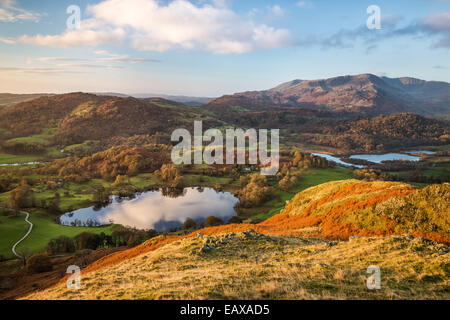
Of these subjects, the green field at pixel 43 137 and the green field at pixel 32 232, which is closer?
the green field at pixel 32 232

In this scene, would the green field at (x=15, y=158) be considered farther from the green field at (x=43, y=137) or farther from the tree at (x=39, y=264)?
the tree at (x=39, y=264)

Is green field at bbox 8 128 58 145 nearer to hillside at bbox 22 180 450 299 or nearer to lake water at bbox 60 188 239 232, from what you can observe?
lake water at bbox 60 188 239 232

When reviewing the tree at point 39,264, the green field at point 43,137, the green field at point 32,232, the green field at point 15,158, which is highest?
the green field at point 43,137

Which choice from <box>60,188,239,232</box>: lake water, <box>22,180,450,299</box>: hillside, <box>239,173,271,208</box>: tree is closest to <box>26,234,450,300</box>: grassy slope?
<box>22,180,450,299</box>: hillside

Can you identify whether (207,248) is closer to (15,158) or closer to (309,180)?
(309,180)

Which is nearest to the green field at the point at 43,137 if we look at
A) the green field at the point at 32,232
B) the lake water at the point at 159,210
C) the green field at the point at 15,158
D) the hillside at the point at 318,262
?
the green field at the point at 15,158

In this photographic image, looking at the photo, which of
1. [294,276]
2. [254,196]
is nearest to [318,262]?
[294,276]
